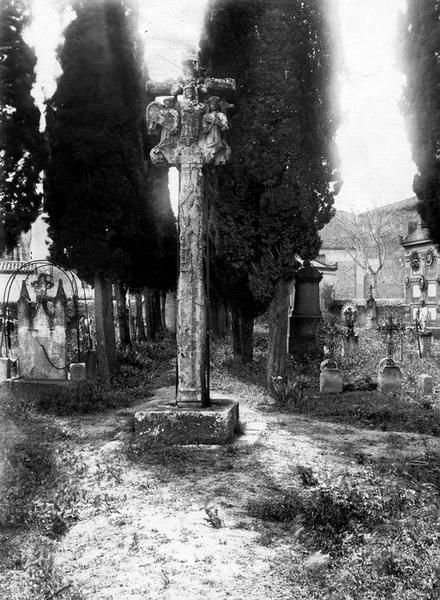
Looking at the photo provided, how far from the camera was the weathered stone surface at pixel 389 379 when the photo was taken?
1024cm

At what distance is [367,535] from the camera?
3490mm

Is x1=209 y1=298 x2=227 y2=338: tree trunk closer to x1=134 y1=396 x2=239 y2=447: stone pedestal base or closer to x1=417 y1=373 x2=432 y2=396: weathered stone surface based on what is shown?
x1=417 y1=373 x2=432 y2=396: weathered stone surface

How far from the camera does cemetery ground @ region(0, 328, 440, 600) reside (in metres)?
3.10

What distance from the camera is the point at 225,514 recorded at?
416cm

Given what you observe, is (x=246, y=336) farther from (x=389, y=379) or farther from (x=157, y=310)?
(x=157, y=310)

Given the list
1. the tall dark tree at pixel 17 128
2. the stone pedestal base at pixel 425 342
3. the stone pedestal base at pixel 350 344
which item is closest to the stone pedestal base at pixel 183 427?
the tall dark tree at pixel 17 128

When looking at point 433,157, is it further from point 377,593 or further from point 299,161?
point 377,593

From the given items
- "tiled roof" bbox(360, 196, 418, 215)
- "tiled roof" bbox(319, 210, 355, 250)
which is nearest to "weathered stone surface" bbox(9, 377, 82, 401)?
"tiled roof" bbox(360, 196, 418, 215)

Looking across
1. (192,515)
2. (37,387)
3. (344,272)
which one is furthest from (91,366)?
(344,272)

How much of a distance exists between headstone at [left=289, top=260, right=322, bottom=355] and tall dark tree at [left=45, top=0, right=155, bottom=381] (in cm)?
511

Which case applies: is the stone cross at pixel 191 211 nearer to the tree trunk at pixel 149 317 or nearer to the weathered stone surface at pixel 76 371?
the weathered stone surface at pixel 76 371

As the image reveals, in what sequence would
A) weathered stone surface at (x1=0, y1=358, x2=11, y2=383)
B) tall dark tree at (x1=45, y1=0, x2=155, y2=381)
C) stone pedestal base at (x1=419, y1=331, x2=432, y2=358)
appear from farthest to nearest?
stone pedestal base at (x1=419, y1=331, x2=432, y2=358)
tall dark tree at (x1=45, y1=0, x2=155, y2=381)
weathered stone surface at (x1=0, y1=358, x2=11, y2=383)

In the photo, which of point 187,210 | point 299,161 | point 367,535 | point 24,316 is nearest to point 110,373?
point 24,316

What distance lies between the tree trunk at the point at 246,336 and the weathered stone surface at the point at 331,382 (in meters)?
3.84
